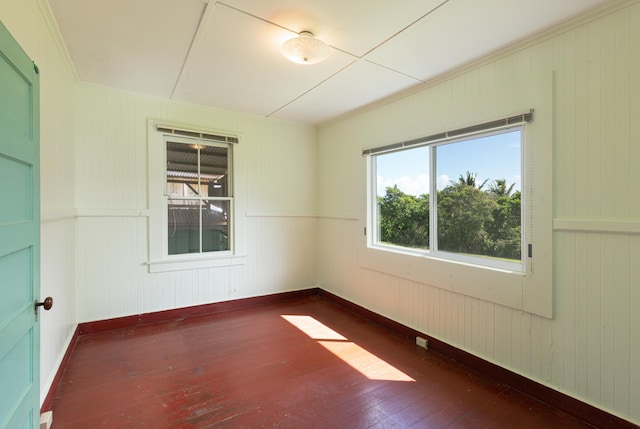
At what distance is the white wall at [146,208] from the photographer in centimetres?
312

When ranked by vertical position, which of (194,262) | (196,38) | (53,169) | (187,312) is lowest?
(187,312)

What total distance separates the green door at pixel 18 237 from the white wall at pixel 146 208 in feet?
6.72

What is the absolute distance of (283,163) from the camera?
4.33 meters

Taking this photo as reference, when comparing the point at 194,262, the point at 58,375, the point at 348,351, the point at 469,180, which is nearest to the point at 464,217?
the point at 469,180

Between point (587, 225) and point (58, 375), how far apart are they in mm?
3820

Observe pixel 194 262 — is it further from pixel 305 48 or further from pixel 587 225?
pixel 587 225

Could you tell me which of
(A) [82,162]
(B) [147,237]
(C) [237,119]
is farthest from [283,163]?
(A) [82,162]

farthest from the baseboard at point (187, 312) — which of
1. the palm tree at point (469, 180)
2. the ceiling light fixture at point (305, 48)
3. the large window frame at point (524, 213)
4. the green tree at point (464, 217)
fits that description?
the ceiling light fixture at point (305, 48)

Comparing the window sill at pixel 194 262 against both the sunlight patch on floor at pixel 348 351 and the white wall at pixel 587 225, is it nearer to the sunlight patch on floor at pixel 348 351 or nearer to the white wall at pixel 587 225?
the sunlight patch on floor at pixel 348 351

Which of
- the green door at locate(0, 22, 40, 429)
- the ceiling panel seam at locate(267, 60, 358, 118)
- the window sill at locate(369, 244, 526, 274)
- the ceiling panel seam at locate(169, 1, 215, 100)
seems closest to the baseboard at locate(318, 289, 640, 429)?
the window sill at locate(369, 244, 526, 274)

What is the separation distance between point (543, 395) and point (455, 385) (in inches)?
22.1

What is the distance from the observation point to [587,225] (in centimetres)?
190

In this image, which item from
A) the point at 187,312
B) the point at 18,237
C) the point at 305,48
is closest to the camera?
the point at 18,237

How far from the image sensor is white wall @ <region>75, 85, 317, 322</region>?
312cm
